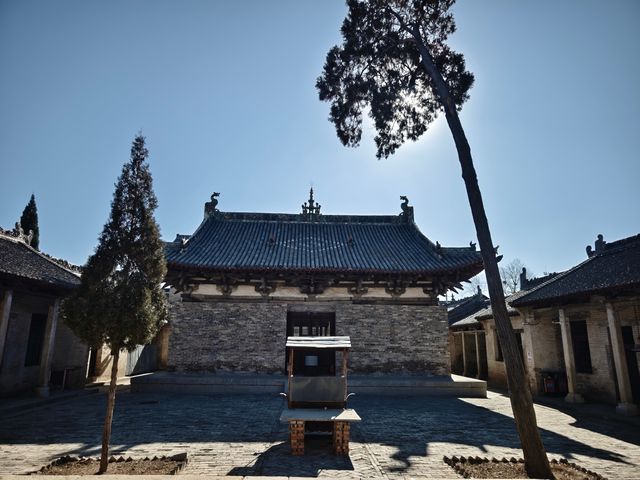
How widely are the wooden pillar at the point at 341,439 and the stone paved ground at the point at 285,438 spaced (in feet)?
0.56

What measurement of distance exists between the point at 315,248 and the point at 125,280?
35.3 feet

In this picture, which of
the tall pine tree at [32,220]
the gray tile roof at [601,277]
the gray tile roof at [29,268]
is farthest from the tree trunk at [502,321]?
the tall pine tree at [32,220]

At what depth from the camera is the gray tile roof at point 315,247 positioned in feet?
43.1

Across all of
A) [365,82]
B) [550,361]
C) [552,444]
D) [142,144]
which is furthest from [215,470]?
[550,361]

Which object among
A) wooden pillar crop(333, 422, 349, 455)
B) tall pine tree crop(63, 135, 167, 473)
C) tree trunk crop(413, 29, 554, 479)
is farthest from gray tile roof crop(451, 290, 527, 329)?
tall pine tree crop(63, 135, 167, 473)

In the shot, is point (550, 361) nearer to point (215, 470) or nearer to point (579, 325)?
point (579, 325)

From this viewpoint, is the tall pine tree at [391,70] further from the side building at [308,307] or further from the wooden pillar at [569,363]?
the wooden pillar at [569,363]

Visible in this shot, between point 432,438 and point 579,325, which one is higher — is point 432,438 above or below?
below

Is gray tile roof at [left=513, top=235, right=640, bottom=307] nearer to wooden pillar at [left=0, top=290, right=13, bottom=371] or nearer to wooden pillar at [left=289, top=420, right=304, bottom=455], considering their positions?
wooden pillar at [left=289, top=420, right=304, bottom=455]

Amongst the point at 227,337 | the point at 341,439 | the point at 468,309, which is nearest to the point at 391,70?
the point at 341,439

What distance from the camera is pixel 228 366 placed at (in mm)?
13258

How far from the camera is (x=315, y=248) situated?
51.7 feet

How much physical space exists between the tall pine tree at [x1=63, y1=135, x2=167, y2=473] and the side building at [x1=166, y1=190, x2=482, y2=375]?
7.38m

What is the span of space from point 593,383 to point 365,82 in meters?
12.0
